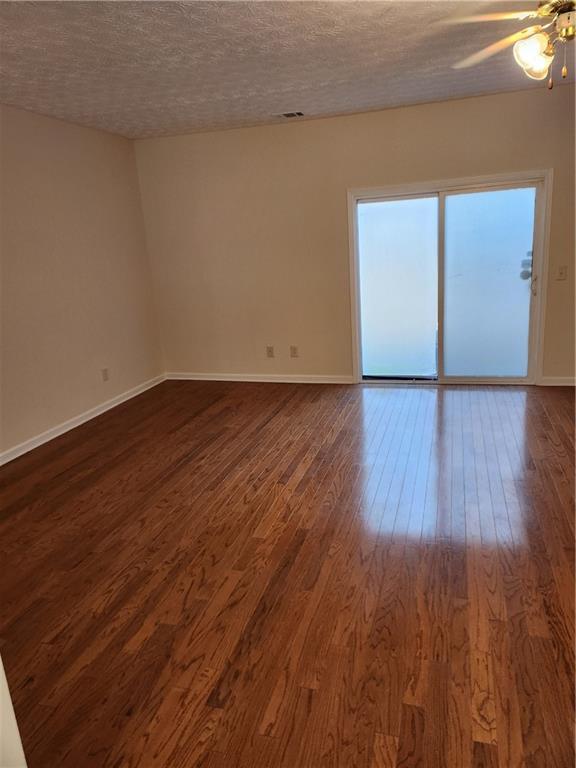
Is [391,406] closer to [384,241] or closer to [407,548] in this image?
[384,241]

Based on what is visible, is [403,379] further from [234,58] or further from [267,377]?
[234,58]

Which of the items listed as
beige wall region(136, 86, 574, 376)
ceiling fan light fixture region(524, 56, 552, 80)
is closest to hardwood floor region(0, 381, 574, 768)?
beige wall region(136, 86, 574, 376)

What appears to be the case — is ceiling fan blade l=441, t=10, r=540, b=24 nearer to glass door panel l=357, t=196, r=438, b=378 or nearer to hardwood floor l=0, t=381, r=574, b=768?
glass door panel l=357, t=196, r=438, b=378

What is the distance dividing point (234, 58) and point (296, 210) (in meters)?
2.04

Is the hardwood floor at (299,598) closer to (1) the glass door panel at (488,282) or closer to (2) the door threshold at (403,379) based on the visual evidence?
(1) the glass door panel at (488,282)

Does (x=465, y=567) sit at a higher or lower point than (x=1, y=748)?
lower

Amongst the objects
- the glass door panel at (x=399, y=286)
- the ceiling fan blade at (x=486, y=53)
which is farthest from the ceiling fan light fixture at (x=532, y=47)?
the glass door panel at (x=399, y=286)

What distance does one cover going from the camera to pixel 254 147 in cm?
483

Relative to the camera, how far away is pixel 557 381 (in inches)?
183

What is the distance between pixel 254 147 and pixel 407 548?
13.3 ft

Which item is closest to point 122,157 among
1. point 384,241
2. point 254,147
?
point 254,147

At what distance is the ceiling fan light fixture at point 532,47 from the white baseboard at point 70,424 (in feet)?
13.4

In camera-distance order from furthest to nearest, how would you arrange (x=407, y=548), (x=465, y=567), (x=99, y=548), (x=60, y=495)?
(x=60, y=495), (x=99, y=548), (x=407, y=548), (x=465, y=567)

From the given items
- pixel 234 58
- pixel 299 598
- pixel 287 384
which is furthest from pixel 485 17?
pixel 287 384
